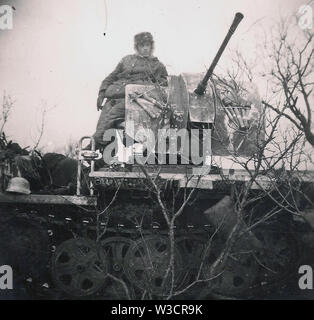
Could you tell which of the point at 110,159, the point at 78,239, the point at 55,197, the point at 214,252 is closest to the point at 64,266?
the point at 78,239

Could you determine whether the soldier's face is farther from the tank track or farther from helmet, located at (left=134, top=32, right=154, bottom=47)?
the tank track

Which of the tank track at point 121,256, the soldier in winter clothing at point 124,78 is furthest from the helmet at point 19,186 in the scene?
the soldier in winter clothing at point 124,78

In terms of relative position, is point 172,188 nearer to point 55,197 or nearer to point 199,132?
point 199,132

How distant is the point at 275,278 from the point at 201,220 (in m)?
1.59

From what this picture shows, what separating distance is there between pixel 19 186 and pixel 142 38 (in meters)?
3.79

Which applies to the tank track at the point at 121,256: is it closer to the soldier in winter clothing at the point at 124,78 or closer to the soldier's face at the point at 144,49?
the soldier in winter clothing at the point at 124,78

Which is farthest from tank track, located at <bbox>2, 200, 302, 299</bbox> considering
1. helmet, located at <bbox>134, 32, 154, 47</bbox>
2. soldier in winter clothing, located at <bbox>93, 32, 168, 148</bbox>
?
helmet, located at <bbox>134, 32, 154, 47</bbox>

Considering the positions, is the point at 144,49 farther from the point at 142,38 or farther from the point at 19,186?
the point at 19,186

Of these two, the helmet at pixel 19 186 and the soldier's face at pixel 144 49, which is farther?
the soldier's face at pixel 144 49

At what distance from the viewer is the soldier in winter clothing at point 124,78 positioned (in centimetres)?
994

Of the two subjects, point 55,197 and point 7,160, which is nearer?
point 55,197

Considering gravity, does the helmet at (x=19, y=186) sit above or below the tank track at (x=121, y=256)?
above

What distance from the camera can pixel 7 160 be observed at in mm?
10047

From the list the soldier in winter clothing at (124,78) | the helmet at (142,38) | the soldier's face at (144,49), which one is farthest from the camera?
the soldier's face at (144,49)
